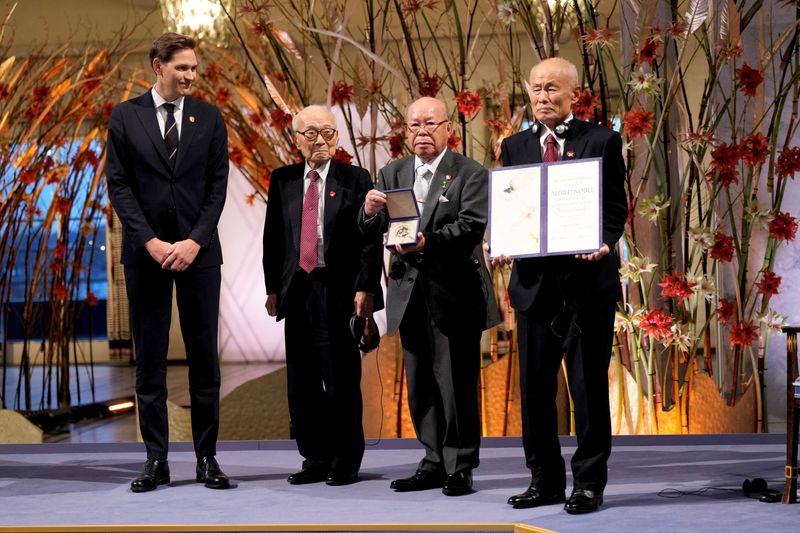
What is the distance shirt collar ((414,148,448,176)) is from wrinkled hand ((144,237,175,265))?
0.83 m

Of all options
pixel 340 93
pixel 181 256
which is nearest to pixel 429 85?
pixel 340 93

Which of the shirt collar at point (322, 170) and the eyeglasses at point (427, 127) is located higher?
the eyeglasses at point (427, 127)

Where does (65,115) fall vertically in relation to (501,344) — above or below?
above

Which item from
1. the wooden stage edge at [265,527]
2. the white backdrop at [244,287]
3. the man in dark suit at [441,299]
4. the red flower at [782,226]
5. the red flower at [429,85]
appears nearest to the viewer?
the wooden stage edge at [265,527]

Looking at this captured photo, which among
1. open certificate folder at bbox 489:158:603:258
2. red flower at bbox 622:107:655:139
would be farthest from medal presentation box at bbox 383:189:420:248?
red flower at bbox 622:107:655:139

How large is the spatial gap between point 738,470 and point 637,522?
974 mm

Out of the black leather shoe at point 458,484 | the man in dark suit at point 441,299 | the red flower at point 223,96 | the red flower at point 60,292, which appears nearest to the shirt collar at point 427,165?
the man in dark suit at point 441,299

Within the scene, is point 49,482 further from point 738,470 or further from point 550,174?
point 738,470

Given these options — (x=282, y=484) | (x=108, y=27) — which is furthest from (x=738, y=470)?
(x=108, y=27)

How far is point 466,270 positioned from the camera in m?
3.47

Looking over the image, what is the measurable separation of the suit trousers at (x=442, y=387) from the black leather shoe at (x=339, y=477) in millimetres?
271

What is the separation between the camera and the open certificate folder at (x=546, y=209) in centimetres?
299

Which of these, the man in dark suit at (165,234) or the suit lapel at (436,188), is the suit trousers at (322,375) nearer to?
the man in dark suit at (165,234)

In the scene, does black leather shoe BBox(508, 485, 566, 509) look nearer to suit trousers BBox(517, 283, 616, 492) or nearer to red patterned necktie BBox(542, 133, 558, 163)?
suit trousers BBox(517, 283, 616, 492)
